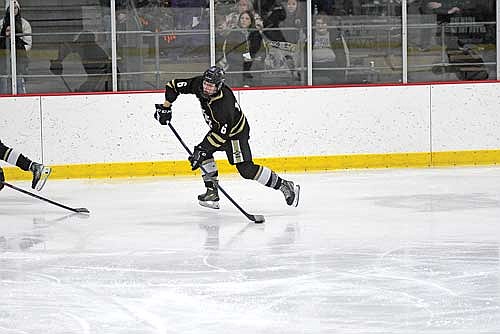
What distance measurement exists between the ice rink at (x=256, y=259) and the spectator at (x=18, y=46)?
1.07m

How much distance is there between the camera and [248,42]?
9.55 meters

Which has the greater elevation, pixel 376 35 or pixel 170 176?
pixel 376 35

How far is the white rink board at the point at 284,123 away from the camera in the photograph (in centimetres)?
892

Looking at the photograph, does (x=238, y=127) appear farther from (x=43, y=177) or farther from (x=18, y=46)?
(x=18, y=46)

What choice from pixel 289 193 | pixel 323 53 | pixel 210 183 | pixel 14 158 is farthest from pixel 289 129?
pixel 14 158

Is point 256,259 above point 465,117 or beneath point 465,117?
beneath

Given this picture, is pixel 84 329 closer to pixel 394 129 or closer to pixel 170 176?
pixel 170 176

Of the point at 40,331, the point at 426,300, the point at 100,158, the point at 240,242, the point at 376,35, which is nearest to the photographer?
the point at 40,331

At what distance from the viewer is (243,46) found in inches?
376

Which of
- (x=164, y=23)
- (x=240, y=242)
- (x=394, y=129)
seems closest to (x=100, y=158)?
(x=164, y=23)

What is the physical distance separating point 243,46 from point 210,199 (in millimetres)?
2572

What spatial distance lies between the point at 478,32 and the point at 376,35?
91cm

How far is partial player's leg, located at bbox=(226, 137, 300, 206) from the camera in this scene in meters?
6.91

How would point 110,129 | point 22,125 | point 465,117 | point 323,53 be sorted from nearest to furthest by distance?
point 22,125
point 110,129
point 465,117
point 323,53
